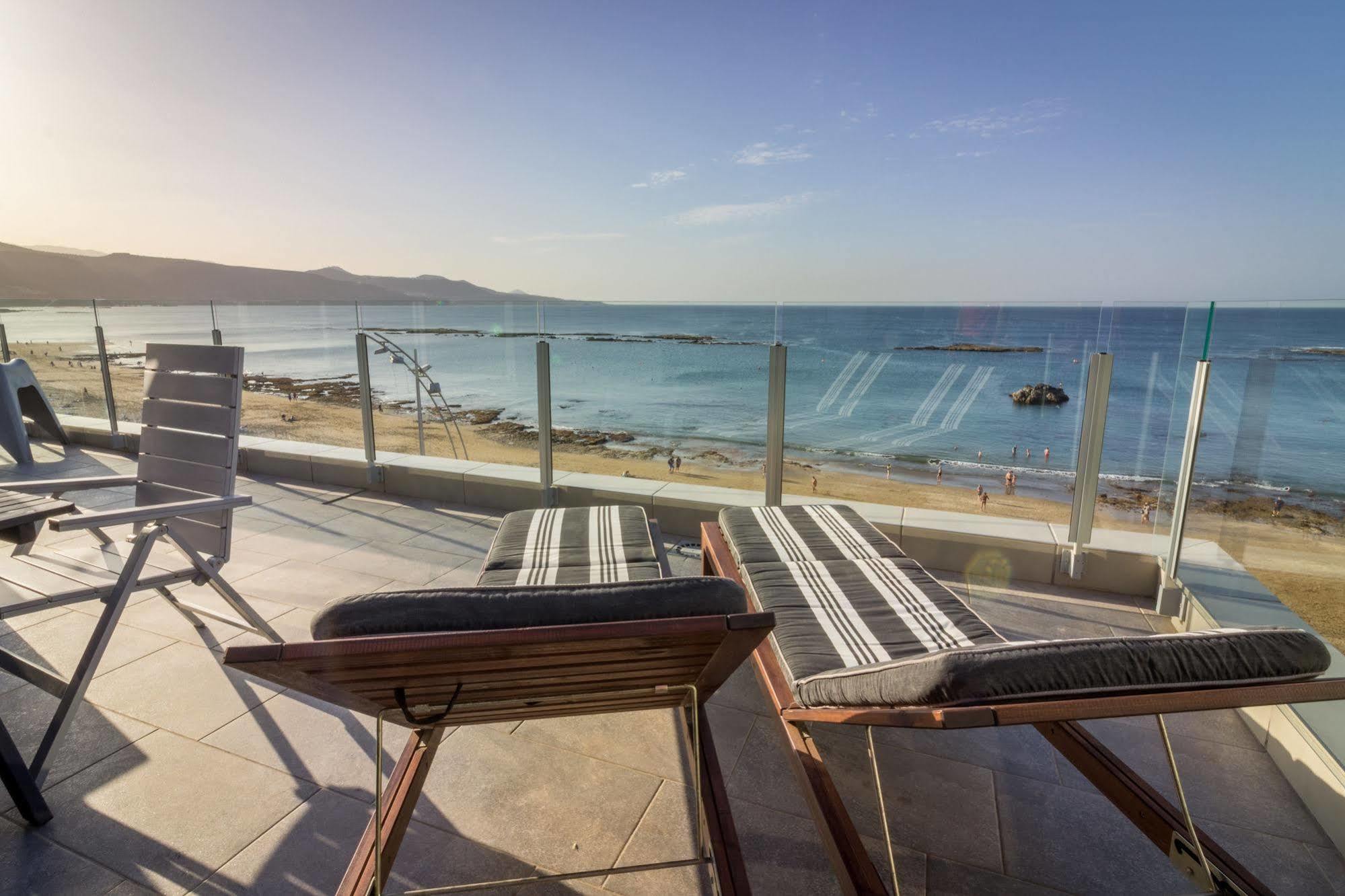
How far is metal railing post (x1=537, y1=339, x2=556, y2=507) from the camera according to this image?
4340 millimetres

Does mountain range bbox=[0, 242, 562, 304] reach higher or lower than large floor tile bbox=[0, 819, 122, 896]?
higher

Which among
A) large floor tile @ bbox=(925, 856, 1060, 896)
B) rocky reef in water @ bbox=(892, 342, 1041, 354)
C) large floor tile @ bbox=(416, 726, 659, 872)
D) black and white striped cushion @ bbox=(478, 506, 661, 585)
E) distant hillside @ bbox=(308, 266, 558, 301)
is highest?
distant hillside @ bbox=(308, 266, 558, 301)

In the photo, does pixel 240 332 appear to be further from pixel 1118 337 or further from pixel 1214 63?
pixel 1214 63

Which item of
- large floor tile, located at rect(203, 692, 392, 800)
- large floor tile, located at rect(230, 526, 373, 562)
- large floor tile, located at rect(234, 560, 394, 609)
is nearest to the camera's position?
large floor tile, located at rect(203, 692, 392, 800)

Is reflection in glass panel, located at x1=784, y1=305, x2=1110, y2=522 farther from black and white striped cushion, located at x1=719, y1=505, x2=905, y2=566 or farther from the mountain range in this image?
the mountain range

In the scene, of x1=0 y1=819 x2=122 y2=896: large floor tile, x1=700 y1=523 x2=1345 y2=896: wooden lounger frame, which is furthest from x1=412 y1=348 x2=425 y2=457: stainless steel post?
x1=700 y1=523 x2=1345 y2=896: wooden lounger frame

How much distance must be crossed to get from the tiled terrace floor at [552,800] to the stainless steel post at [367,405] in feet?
7.57

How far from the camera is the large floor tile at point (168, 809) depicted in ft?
4.91

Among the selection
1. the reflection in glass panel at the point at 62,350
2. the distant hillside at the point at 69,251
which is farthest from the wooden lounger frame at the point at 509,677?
the distant hillside at the point at 69,251

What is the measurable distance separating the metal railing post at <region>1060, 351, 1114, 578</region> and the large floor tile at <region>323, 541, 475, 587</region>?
122 inches

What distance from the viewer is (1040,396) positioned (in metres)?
3.40

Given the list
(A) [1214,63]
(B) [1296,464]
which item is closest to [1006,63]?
(A) [1214,63]

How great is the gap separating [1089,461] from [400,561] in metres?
3.61

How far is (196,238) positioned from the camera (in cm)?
1207
